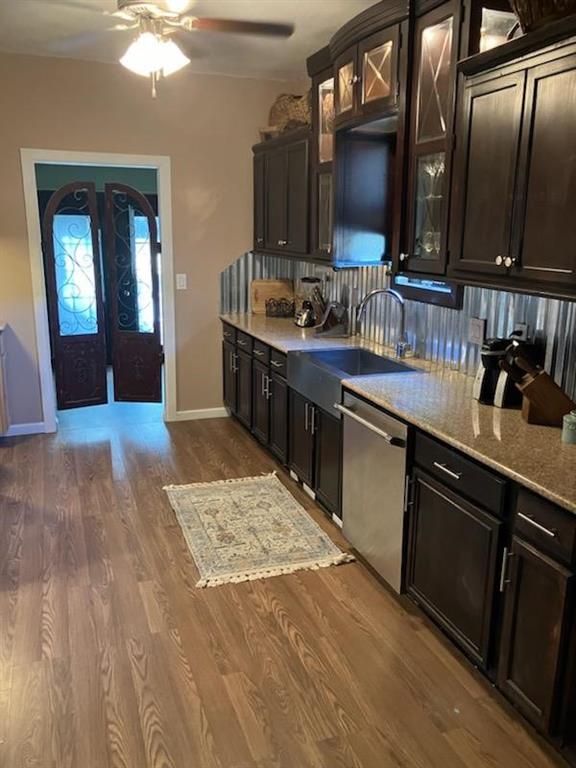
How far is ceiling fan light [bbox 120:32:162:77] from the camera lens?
9.34 ft

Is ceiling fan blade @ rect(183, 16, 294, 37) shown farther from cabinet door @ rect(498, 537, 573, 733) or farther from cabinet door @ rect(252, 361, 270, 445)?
cabinet door @ rect(498, 537, 573, 733)

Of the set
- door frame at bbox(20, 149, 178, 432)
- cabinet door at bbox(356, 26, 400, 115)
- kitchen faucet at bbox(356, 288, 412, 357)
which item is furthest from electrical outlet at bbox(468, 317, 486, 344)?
door frame at bbox(20, 149, 178, 432)

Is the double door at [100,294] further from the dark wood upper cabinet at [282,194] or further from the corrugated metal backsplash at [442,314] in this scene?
the dark wood upper cabinet at [282,194]

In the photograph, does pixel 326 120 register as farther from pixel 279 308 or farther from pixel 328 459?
pixel 328 459

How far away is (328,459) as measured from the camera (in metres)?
3.41

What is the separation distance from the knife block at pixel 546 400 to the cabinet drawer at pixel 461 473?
0.38 m

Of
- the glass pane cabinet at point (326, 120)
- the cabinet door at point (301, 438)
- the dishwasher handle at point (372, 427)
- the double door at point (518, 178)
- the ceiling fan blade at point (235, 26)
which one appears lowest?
the cabinet door at point (301, 438)

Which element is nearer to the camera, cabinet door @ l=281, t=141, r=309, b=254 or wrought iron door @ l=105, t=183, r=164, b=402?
cabinet door @ l=281, t=141, r=309, b=254

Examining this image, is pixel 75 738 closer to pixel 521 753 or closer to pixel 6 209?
pixel 521 753

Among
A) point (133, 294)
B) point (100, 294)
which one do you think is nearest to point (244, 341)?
point (133, 294)

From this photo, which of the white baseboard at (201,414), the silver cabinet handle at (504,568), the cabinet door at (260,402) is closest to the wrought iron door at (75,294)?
the white baseboard at (201,414)

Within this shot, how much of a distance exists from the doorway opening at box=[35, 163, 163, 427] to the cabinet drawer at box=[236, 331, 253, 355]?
92 cm

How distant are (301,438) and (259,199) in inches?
89.5

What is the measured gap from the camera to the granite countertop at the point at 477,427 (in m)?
1.87
